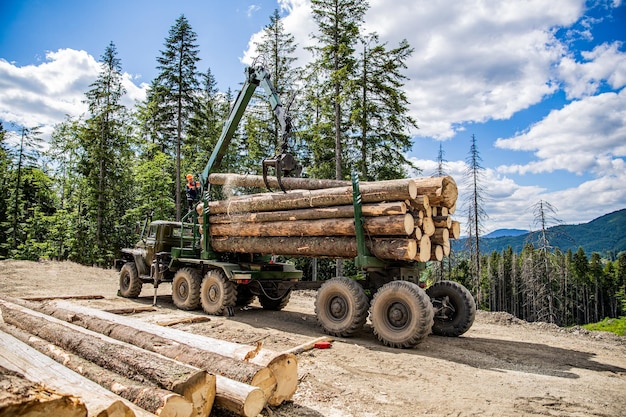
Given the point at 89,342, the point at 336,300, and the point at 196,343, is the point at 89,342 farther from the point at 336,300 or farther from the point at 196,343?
the point at 336,300

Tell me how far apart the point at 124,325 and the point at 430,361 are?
4892 millimetres

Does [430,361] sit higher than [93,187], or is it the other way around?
[93,187]

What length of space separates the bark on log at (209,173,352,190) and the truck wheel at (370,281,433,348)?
2.54 metres

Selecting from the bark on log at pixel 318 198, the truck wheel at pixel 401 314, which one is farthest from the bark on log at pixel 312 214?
the truck wheel at pixel 401 314

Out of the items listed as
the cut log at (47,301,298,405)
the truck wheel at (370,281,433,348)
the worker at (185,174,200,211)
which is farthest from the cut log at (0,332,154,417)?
the worker at (185,174,200,211)

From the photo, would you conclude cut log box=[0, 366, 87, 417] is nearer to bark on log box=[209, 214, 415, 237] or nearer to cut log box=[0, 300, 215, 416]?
cut log box=[0, 300, 215, 416]

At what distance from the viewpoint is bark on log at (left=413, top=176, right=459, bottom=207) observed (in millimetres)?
7898

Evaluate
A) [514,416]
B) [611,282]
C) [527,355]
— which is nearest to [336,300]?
[527,355]

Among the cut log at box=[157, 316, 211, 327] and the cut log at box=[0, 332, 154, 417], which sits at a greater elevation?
the cut log at box=[0, 332, 154, 417]

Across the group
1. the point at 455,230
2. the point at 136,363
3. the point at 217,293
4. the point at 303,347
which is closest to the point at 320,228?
the point at 303,347

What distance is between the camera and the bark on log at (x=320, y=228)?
7672mm

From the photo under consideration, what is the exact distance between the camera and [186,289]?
11508mm

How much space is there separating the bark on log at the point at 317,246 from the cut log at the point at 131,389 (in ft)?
16.7

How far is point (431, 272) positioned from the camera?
2566cm
